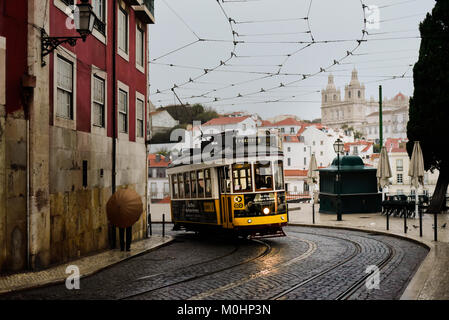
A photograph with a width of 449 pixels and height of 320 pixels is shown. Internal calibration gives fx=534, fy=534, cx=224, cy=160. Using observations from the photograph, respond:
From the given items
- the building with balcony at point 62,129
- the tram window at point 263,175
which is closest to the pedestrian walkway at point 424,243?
the tram window at point 263,175

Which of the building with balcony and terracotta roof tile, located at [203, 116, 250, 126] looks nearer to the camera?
the building with balcony

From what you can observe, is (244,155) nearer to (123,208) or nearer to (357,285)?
(123,208)

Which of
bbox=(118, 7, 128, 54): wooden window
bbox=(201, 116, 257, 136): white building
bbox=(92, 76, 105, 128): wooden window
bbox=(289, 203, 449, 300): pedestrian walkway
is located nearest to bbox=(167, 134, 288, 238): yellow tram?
bbox=(92, 76, 105, 128): wooden window

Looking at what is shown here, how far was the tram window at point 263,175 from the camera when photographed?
49.1 ft

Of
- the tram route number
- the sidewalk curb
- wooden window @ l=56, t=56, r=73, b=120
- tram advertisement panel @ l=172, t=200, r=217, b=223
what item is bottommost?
the sidewalk curb

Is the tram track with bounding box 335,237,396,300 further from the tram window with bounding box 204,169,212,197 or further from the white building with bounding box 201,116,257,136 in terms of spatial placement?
the white building with bounding box 201,116,257,136

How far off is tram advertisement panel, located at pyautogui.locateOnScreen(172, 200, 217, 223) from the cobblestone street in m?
0.87

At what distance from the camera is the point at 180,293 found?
8.76 metres

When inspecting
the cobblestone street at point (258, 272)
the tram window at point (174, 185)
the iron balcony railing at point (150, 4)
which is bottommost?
the cobblestone street at point (258, 272)

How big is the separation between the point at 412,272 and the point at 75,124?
8.39m

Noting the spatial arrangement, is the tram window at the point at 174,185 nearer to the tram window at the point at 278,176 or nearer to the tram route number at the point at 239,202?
the tram route number at the point at 239,202

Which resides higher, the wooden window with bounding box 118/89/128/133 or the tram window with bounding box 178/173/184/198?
the wooden window with bounding box 118/89/128/133

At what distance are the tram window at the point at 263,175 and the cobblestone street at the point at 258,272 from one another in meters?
1.72

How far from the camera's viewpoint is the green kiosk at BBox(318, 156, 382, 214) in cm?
2689
